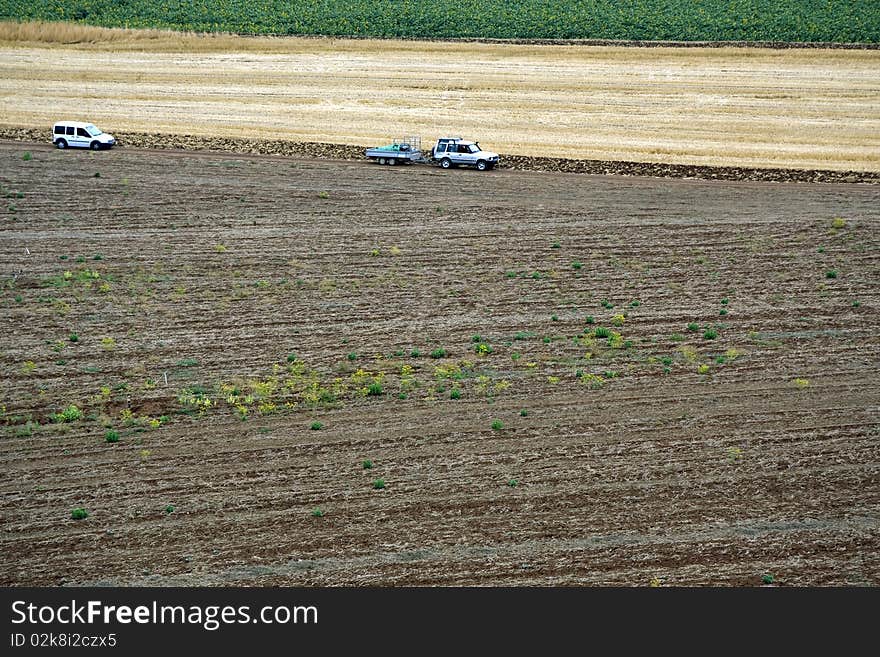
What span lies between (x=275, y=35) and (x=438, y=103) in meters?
17.4

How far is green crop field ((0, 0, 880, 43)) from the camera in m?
63.5

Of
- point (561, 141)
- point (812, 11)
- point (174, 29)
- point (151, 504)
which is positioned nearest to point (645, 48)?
point (812, 11)

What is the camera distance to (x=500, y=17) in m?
67.1

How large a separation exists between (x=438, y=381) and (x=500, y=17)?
46.7 metres

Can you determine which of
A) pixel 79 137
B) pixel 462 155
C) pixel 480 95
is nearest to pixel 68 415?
pixel 462 155

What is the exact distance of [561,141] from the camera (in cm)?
4856

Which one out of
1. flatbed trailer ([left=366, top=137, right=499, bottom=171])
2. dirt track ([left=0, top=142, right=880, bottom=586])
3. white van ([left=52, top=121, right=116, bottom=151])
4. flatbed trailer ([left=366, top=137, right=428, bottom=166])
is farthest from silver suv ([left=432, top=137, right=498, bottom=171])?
white van ([left=52, top=121, right=116, bottom=151])

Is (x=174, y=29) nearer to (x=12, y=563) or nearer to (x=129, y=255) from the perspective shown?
(x=129, y=255)

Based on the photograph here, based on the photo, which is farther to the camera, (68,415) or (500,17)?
(500,17)

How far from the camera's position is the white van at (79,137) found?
1806 inches

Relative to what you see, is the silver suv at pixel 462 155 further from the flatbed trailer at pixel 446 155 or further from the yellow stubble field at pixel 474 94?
the yellow stubble field at pixel 474 94

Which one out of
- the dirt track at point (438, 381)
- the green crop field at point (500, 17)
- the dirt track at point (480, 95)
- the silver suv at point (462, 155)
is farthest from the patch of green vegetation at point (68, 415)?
the green crop field at point (500, 17)

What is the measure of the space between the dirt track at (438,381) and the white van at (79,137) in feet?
14.1

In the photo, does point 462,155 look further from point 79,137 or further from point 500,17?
point 500,17
